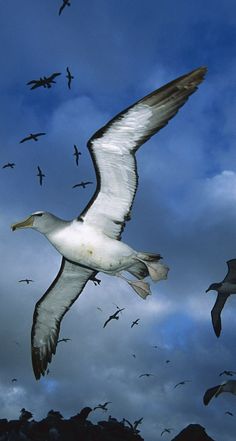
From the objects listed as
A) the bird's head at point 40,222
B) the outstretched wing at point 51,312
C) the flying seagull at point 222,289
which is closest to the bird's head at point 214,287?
the flying seagull at point 222,289

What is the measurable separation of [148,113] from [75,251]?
3162 mm

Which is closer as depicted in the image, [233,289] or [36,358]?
[36,358]

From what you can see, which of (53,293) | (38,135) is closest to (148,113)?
(53,293)

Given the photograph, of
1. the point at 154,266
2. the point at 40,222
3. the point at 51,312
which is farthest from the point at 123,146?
the point at 51,312

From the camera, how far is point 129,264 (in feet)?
44.2

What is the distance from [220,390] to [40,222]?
18.1ft

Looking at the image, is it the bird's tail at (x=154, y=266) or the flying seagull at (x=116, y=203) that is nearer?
the flying seagull at (x=116, y=203)

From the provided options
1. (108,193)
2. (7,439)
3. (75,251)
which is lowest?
(7,439)

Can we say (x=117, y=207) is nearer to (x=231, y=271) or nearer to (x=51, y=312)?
(x=51, y=312)

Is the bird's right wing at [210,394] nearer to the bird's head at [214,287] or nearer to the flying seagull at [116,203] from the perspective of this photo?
the flying seagull at [116,203]

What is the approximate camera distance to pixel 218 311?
76.6 feet

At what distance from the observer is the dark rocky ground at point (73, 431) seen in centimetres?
1449

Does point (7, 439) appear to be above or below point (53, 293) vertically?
below

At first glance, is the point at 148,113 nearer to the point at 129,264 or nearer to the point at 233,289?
the point at 129,264
